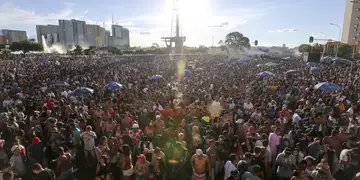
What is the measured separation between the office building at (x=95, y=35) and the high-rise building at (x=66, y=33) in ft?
34.6

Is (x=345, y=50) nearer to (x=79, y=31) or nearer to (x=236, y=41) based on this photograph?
(x=236, y=41)

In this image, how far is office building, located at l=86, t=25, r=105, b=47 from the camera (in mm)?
137500

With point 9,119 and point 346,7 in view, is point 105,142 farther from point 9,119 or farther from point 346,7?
point 346,7

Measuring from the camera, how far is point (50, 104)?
948cm

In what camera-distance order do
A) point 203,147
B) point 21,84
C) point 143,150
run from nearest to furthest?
point 143,150, point 203,147, point 21,84

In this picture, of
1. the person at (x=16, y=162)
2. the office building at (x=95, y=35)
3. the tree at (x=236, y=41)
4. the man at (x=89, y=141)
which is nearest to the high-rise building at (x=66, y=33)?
the office building at (x=95, y=35)

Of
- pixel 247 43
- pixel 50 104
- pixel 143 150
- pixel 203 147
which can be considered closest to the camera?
pixel 143 150

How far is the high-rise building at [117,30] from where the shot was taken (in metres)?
164

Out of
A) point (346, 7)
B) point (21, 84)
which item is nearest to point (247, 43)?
point (346, 7)

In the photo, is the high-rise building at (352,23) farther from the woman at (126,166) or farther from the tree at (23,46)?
the tree at (23,46)

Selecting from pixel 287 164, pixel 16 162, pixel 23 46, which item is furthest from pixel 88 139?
pixel 23 46

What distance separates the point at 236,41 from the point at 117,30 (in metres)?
92.5

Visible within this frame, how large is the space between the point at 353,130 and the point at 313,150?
259 cm

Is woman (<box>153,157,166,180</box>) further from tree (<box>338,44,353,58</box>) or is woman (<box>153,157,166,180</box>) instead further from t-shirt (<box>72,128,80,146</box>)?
tree (<box>338,44,353,58</box>)
